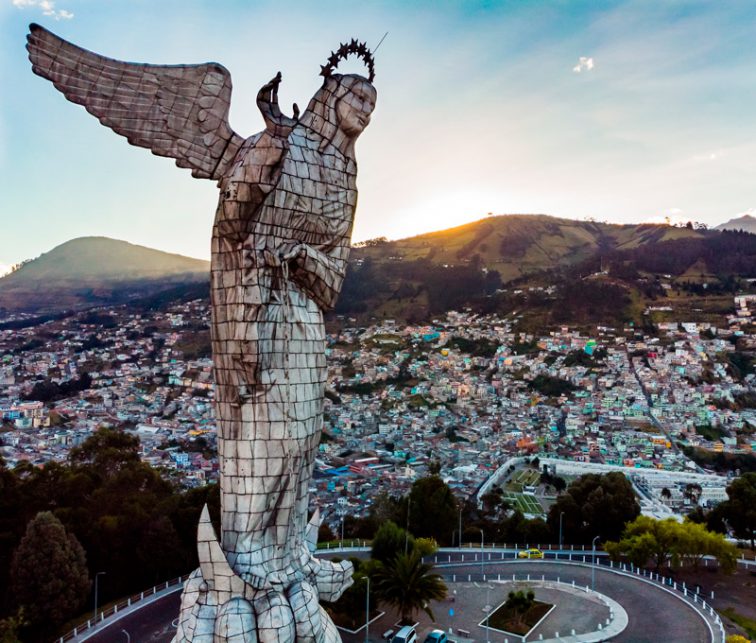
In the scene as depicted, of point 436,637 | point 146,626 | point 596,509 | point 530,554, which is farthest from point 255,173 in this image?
point 596,509

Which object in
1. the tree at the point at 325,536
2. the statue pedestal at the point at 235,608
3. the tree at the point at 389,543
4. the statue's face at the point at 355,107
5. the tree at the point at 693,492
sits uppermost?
the statue's face at the point at 355,107

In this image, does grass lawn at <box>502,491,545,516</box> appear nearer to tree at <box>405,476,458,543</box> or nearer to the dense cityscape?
the dense cityscape

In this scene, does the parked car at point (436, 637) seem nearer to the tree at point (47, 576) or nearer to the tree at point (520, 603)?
the tree at point (520, 603)

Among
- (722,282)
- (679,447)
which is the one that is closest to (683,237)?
(722,282)

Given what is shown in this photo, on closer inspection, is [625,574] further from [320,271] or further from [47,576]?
[320,271]

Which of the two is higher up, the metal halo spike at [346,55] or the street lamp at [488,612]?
the metal halo spike at [346,55]

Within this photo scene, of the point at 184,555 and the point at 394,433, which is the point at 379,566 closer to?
the point at 184,555

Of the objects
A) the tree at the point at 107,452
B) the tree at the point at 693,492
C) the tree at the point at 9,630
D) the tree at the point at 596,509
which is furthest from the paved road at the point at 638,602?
the tree at the point at 693,492
